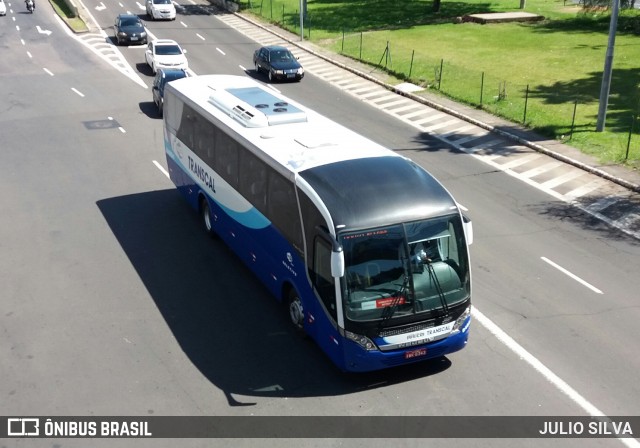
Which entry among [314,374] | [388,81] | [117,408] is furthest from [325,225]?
[388,81]

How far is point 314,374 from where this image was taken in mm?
13250

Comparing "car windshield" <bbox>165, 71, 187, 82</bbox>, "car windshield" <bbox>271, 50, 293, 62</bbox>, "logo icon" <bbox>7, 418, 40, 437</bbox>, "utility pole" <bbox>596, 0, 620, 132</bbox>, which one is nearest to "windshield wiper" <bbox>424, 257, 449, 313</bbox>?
"logo icon" <bbox>7, 418, 40, 437</bbox>

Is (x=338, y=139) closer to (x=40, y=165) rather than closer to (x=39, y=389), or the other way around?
(x=39, y=389)

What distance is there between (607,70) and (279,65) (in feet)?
55.1

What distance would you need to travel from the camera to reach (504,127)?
30.3 metres

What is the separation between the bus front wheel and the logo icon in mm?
4868

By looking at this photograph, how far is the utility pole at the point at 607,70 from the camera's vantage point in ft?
88.8

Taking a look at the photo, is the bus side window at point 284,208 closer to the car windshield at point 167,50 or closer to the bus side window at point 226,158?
the bus side window at point 226,158

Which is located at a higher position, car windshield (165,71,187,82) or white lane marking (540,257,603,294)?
car windshield (165,71,187,82)

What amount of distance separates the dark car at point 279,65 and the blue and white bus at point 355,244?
22627 millimetres

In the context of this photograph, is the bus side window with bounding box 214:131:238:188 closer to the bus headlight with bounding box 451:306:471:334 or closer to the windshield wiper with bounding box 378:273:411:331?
the windshield wiper with bounding box 378:273:411:331

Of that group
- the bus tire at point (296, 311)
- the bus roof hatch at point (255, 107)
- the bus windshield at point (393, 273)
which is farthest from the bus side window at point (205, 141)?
the bus windshield at point (393, 273)

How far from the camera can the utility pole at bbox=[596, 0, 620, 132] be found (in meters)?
27.1

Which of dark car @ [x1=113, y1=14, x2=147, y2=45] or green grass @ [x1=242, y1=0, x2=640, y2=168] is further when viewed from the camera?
dark car @ [x1=113, y1=14, x2=147, y2=45]
